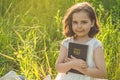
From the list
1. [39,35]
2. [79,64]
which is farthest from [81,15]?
[39,35]

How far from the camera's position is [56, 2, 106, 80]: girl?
3463 mm

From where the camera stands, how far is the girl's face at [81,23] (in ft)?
11.4

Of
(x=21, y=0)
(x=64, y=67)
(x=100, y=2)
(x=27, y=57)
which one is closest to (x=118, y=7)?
(x=100, y=2)

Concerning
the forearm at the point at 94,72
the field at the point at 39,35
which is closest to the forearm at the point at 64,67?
the forearm at the point at 94,72

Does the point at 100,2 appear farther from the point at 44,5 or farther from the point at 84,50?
the point at 84,50

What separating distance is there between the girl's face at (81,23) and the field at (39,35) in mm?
557

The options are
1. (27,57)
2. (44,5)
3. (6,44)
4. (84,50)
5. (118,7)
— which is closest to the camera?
(84,50)

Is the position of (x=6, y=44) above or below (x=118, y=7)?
below

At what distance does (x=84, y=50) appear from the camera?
11.3ft

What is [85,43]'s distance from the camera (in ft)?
11.6

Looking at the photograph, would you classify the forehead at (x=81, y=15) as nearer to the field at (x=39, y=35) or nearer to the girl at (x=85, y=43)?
the girl at (x=85, y=43)

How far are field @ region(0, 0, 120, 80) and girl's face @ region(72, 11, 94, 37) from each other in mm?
557

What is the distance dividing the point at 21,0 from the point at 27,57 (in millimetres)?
2028

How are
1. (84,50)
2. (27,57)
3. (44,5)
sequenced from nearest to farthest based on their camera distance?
(84,50) → (27,57) → (44,5)
